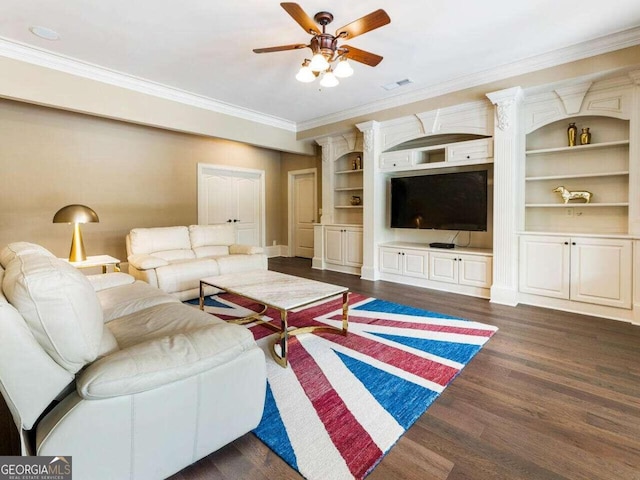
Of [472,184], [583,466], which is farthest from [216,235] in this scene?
[583,466]

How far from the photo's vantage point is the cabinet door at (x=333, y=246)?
591 centimetres

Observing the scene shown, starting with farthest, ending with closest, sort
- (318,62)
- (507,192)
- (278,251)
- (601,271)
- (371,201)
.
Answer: (278,251) → (371,201) → (507,192) → (601,271) → (318,62)

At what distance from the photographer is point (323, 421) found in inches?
68.9

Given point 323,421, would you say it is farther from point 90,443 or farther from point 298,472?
point 90,443

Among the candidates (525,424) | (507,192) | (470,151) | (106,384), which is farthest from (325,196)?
(106,384)

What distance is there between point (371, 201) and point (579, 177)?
8.65ft

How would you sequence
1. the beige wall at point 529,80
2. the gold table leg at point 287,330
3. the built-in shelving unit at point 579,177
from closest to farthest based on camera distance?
the gold table leg at point 287,330
the beige wall at point 529,80
the built-in shelving unit at point 579,177

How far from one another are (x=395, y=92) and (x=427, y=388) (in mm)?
3889

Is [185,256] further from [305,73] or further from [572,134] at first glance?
[572,134]

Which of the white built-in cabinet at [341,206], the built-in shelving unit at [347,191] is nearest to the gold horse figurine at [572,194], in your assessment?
the white built-in cabinet at [341,206]

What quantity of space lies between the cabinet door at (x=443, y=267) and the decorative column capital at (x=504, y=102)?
5.68 feet

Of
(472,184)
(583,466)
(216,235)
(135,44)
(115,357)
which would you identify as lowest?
(583,466)

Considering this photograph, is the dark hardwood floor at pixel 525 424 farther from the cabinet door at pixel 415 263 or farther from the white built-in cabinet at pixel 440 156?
the white built-in cabinet at pixel 440 156

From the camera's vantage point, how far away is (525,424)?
1733 mm
